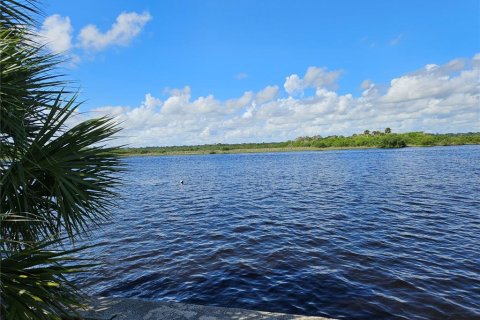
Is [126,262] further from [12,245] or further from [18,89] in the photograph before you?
[18,89]

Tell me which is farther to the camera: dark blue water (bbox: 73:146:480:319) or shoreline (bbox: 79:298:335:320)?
dark blue water (bbox: 73:146:480:319)

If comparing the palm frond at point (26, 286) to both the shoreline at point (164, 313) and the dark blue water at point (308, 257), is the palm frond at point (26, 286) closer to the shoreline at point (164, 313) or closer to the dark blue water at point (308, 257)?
the shoreline at point (164, 313)

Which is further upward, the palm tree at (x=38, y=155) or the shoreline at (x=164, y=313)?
the palm tree at (x=38, y=155)

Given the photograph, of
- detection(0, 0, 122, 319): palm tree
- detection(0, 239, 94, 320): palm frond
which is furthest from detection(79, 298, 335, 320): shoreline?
detection(0, 239, 94, 320): palm frond

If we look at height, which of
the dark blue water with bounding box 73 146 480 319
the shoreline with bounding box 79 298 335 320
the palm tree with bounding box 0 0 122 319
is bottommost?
the dark blue water with bounding box 73 146 480 319

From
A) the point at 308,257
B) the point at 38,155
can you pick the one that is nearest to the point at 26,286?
the point at 38,155

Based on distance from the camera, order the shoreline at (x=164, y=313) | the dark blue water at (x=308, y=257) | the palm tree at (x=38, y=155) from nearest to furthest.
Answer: the palm tree at (x=38, y=155)
the shoreline at (x=164, y=313)
the dark blue water at (x=308, y=257)

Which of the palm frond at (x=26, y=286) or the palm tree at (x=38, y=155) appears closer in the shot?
the palm frond at (x=26, y=286)

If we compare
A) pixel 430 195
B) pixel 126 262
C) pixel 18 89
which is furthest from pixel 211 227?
pixel 430 195

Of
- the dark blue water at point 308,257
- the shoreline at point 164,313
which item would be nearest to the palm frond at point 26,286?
the shoreline at point 164,313

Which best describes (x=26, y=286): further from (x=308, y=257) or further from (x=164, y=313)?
(x=308, y=257)

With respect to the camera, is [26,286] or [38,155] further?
[38,155]

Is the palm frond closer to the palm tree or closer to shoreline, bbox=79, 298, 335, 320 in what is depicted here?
the palm tree

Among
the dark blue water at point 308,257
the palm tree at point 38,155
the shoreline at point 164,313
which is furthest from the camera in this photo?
the dark blue water at point 308,257
